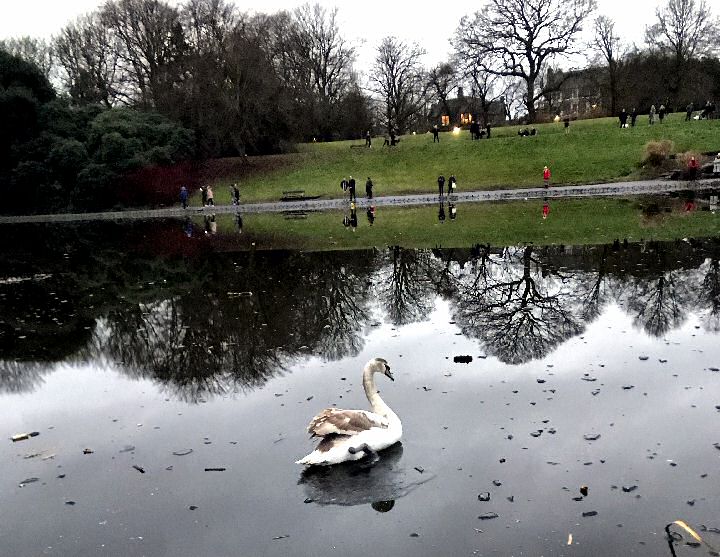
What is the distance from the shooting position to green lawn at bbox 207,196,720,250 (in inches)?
779

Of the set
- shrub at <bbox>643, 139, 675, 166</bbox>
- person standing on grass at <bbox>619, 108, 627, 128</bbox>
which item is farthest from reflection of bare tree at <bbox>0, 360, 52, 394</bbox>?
person standing on grass at <bbox>619, 108, 627, 128</bbox>

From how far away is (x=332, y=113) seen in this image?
66812 mm

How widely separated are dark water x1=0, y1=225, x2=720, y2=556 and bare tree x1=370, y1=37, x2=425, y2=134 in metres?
63.6

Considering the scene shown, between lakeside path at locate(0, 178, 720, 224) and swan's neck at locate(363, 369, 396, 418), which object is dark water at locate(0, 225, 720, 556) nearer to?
swan's neck at locate(363, 369, 396, 418)

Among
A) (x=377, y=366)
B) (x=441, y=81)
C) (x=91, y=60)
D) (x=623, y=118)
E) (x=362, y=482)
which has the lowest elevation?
(x=362, y=482)

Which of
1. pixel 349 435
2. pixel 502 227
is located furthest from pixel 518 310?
pixel 502 227

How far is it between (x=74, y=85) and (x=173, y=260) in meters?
55.6

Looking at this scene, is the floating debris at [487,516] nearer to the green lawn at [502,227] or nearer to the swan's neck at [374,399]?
the swan's neck at [374,399]

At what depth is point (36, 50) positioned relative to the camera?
69.8 m

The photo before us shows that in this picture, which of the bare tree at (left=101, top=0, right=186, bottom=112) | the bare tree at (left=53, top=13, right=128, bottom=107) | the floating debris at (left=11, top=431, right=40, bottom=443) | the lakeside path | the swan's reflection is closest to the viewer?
the swan's reflection

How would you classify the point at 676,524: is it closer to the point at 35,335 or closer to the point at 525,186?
the point at 35,335

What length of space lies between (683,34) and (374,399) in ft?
248

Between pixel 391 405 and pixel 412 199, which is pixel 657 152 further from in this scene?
pixel 391 405

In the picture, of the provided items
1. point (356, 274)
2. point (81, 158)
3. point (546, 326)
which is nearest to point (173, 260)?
point (356, 274)
